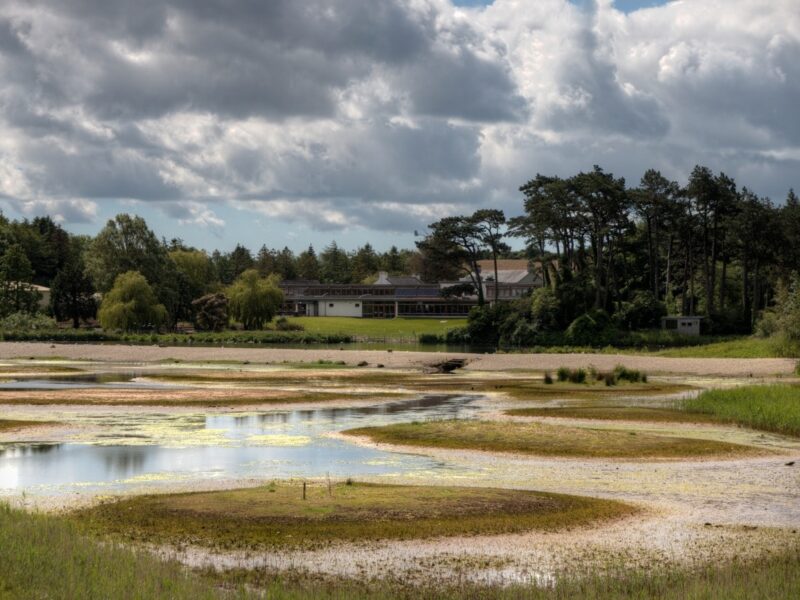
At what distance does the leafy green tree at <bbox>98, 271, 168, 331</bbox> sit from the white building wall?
214ft

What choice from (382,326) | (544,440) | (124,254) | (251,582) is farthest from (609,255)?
(251,582)

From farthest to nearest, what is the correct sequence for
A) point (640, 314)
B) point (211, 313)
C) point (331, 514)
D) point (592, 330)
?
point (211, 313) → point (640, 314) → point (592, 330) → point (331, 514)

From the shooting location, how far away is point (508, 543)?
18.0m

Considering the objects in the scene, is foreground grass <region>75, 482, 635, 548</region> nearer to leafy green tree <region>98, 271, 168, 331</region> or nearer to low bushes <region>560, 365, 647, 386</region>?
low bushes <region>560, 365, 647, 386</region>

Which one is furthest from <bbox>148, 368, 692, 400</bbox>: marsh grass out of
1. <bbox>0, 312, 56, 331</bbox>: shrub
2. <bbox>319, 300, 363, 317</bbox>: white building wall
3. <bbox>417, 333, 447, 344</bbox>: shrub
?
<bbox>319, 300, 363, 317</bbox>: white building wall

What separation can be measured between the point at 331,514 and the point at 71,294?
134034 mm

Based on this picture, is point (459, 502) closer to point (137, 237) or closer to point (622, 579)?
point (622, 579)

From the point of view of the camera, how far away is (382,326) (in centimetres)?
15288

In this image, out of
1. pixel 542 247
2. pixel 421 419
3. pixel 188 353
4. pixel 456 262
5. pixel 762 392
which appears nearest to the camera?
pixel 421 419

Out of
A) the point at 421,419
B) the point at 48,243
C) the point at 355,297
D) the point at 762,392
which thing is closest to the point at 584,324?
the point at 762,392

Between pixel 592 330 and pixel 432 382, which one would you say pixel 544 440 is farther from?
pixel 592 330

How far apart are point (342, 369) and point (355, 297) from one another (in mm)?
112234

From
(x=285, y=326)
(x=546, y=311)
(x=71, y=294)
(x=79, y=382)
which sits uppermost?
(x=71, y=294)

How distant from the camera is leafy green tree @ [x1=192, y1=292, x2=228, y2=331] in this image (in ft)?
470
